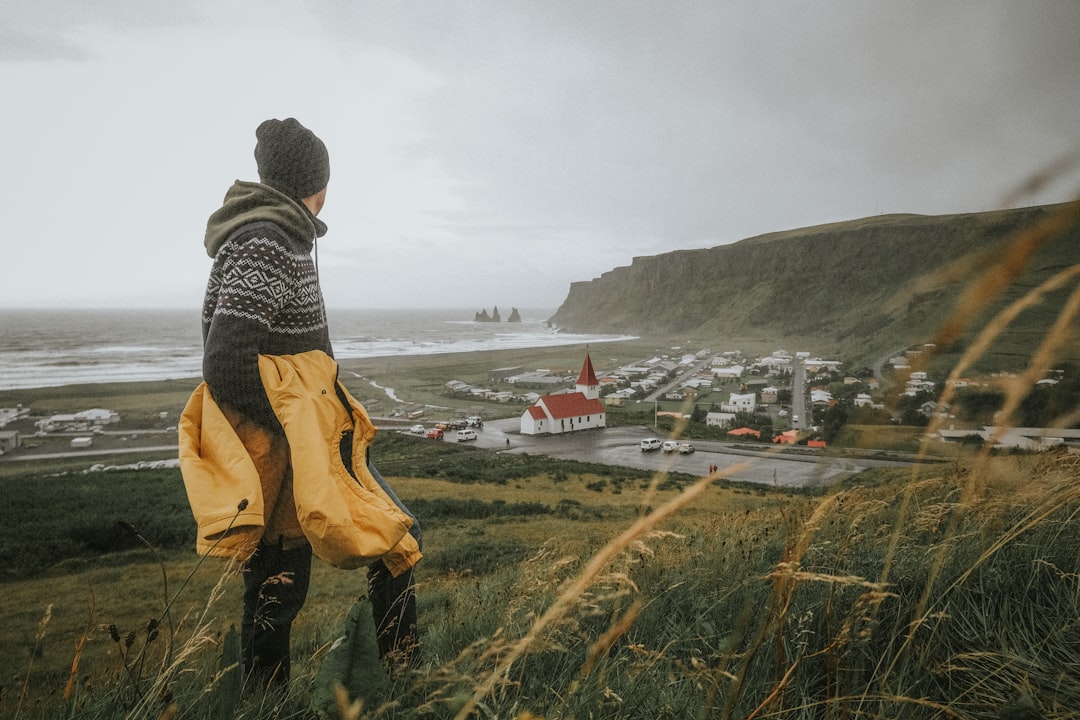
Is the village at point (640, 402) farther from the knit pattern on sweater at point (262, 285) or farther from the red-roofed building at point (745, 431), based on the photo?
the knit pattern on sweater at point (262, 285)

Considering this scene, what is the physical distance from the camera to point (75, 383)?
42406 mm

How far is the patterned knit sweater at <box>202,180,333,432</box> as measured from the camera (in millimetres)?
1523

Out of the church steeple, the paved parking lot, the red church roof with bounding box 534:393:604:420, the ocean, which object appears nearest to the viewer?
the paved parking lot

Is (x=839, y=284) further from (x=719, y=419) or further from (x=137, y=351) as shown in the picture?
(x=137, y=351)

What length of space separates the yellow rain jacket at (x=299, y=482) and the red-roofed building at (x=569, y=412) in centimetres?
3886

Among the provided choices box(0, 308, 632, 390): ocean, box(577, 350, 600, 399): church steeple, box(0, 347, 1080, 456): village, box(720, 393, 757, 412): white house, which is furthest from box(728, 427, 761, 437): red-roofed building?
box(0, 308, 632, 390): ocean

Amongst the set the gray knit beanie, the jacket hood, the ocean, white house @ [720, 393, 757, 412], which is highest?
the gray knit beanie

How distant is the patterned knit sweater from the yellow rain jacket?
2.5 inches

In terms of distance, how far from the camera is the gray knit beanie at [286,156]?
1.88 metres

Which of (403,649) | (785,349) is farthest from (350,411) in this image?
(785,349)

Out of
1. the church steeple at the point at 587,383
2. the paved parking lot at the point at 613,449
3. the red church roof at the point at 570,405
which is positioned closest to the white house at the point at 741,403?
the paved parking lot at the point at 613,449

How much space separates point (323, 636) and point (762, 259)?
74.2 metres

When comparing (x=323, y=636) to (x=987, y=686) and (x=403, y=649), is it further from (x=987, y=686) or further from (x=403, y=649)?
(x=987, y=686)

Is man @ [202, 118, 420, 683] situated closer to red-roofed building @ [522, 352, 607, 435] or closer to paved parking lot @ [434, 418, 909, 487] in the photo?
paved parking lot @ [434, 418, 909, 487]
